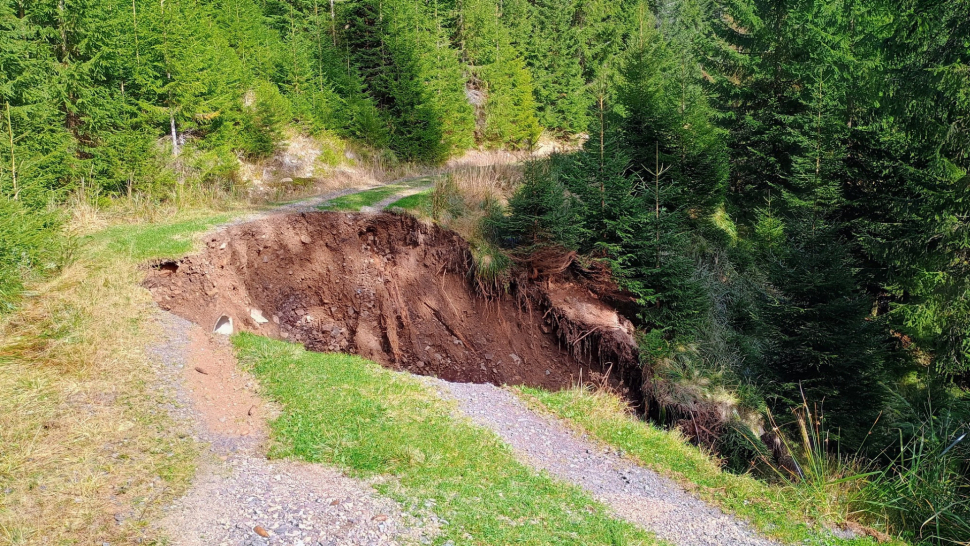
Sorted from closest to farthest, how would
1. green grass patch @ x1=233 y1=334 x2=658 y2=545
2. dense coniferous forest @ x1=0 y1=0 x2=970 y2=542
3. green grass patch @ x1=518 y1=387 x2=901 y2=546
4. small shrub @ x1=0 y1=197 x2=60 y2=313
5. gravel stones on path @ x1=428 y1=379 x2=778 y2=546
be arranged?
green grass patch @ x1=233 y1=334 x2=658 y2=545, gravel stones on path @ x1=428 y1=379 x2=778 y2=546, green grass patch @ x1=518 y1=387 x2=901 y2=546, small shrub @ x1=0 y1=197 x2=60 y2=313, dense coniferous forest @ x1=0 y1=0 x2=970 y2=542

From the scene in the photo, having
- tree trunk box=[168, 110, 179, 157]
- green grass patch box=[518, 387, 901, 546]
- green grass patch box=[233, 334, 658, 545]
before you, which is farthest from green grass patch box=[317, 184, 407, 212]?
green grass patch box=[518, 387, 901, 546]

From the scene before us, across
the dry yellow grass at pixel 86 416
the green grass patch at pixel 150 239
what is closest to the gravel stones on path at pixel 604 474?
the dry yellow grass at pixel 86 416

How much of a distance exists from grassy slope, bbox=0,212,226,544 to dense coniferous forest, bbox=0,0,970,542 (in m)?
0.75

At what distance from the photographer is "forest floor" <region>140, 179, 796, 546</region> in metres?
4.53

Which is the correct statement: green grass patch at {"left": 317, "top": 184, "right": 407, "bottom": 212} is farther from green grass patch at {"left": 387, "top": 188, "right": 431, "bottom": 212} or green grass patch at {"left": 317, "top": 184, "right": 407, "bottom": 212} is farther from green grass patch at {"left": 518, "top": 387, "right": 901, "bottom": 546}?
green grass patch at {"left": 518, "top": 387, "right": 901, "bottom": 546}

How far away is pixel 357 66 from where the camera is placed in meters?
26.0

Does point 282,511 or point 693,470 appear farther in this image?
point 693,470

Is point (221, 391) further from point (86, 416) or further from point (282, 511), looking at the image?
point (282, 511)

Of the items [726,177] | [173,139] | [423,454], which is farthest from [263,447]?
[726,177]

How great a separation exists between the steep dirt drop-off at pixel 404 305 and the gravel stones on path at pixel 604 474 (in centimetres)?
321

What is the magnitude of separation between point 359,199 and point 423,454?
9673mm

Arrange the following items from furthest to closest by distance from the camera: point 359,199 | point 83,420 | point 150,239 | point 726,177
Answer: point 726,177, point 359,199, point 150,239, point 83,420

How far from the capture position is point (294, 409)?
21.3ft

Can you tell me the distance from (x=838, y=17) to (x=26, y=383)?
20.4 meters
